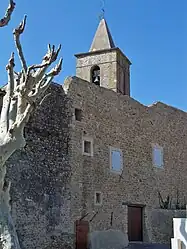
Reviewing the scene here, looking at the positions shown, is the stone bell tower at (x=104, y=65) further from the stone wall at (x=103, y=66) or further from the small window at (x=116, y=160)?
the small window at (x=116, y=160)

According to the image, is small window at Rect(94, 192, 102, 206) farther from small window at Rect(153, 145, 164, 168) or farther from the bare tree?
the bare tree

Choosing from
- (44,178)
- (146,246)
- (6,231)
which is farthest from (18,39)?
(146,246)

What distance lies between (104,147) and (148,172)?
10.0 ft

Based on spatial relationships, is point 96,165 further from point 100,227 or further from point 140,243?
point 140,243

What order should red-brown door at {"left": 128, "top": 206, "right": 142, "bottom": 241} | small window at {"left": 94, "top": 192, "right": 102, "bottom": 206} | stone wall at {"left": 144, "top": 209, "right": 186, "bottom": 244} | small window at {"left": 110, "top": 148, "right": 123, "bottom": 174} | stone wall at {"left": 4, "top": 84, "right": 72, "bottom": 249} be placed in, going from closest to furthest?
stone wall at {"left": 4, "top": 84, "right": 72, "bottom": 249} → small window at {"left": 94, "top": 192, "right": 102, "bottom": 206} → small window at {"left": 110, "top": 148, "right": 123, "bottom": 174} → red-brown door at {"left": 128, "top": 206, "right": 142, "bottom": 241} → stone wall at {"left": 144, "top": 209, "right": 186, "bottom": 244}

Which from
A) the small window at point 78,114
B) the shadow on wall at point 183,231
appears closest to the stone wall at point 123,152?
the small window at point 78,114

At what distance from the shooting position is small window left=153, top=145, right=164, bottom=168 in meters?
22.2

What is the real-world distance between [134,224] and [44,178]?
5645 mm

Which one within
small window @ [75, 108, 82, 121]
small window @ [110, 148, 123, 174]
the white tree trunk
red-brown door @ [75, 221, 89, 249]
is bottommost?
red-brown door @ [75, 221, 89, 249]

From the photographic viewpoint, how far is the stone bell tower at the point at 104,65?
3122cm

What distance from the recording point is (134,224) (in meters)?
20.6

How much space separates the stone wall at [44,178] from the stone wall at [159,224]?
4810mm

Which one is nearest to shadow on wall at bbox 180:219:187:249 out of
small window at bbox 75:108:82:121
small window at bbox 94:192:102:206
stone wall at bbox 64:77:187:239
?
stone wall at bbox 64:77:187:239

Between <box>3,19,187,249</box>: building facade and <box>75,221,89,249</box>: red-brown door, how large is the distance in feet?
0.70
